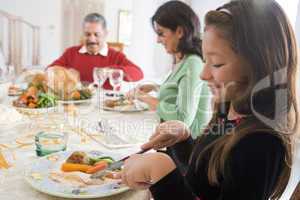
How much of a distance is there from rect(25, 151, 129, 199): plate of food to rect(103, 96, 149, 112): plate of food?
0.59 meters

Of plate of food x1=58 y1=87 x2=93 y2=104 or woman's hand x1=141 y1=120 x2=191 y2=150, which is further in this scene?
plate of food x1=58 y1=87 x2=93 y2=104

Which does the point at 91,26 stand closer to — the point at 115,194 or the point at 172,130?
the point at 172,130

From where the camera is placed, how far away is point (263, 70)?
2.21ft

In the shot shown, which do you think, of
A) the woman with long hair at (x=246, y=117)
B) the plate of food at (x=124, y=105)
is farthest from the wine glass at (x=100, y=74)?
the woman with long hair at (x=246, y=117)

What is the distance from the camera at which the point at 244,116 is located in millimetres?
739

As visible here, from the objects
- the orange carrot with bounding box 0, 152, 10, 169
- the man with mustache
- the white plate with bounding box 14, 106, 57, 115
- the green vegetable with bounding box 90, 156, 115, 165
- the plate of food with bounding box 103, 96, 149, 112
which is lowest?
the orange carrot with bounding box 0, 152, 10, 169

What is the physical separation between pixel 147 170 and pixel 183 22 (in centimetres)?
102

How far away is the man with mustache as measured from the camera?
8.48ft

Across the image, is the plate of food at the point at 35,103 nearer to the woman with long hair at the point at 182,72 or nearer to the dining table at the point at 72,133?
the dining table at the point at 72,133

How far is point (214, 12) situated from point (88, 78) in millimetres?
1935

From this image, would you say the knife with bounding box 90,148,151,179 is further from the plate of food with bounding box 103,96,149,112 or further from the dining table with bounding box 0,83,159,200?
the plate of food with bounding box 103,96,149,112

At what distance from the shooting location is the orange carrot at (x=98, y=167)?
849mm

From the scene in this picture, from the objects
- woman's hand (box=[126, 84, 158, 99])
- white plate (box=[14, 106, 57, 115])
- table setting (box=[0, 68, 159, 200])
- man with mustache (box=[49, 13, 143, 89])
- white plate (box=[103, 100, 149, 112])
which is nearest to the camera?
table setting (box=[0, 68, 159, 200])

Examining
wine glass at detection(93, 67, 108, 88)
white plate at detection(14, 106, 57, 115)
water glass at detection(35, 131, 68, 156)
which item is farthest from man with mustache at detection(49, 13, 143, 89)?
water glass at detection(35, 131, 68, 156)
